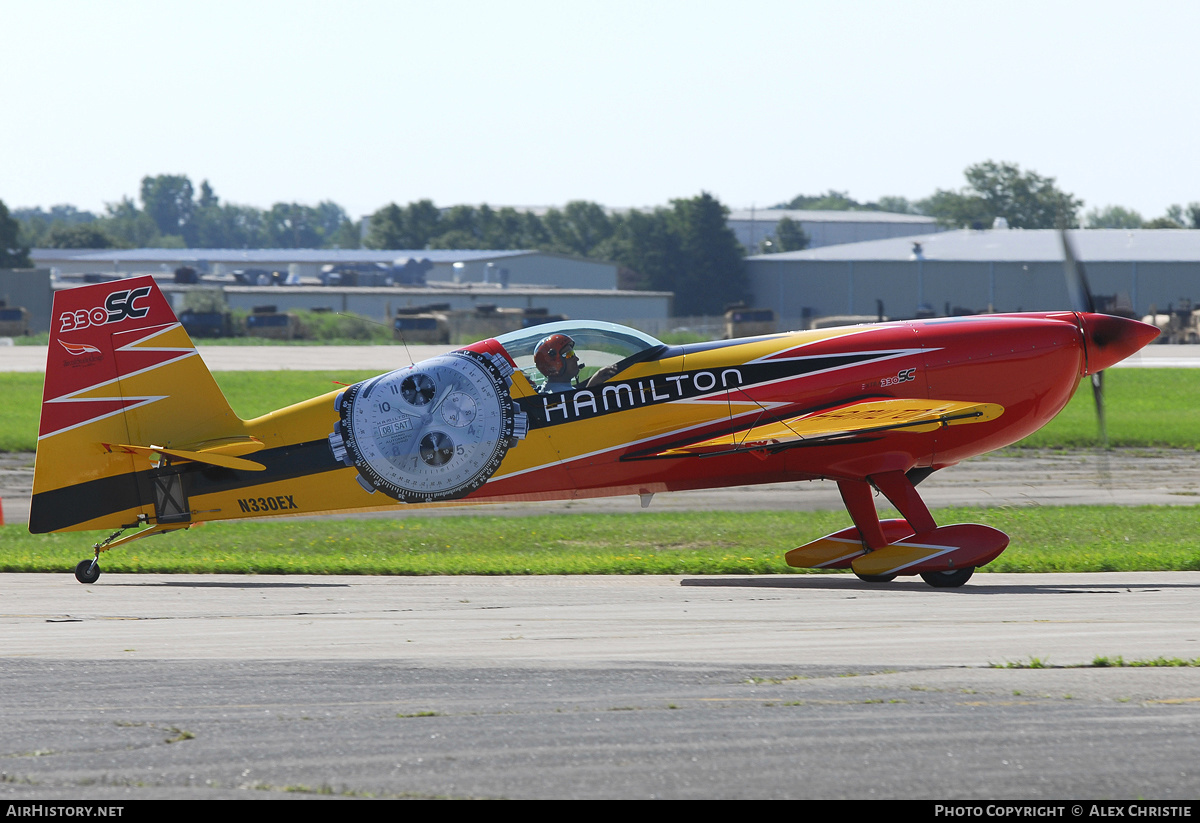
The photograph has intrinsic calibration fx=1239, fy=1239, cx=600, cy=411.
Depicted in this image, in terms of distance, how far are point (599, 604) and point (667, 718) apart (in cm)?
379

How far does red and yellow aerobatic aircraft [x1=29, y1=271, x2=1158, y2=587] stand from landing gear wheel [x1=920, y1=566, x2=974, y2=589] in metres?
0.02

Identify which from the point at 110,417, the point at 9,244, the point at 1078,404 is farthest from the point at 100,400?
the point at 9,244

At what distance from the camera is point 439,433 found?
11273 millimetres

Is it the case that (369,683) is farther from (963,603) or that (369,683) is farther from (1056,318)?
(1056,318)

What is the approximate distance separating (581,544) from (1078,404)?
23023 millimetres

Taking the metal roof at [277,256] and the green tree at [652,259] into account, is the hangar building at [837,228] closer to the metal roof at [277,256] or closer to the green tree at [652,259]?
the metal roof at [277,256]

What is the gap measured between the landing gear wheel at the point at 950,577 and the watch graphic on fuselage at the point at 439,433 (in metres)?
3.90

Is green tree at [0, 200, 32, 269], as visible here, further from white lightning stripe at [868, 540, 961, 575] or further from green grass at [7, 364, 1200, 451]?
white lightning stripe at [868, 540, 961, 575]

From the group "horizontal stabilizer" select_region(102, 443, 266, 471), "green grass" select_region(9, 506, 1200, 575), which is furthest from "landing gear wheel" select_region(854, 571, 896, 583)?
"horizontal stabilizer" select_region(102, 443, 266, 471)

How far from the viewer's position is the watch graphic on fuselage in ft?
37.0

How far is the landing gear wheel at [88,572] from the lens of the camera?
36.8ft

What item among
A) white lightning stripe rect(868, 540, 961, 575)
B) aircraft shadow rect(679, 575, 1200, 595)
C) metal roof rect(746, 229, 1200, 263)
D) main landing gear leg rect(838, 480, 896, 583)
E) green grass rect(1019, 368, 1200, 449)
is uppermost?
metal roof rect(746, 229, 1200, 263)

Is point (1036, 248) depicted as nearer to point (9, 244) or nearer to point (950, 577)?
point (950, 577)

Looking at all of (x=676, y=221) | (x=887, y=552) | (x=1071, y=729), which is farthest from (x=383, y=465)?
(x=676, y=221)
